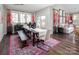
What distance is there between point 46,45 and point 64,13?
0.75 m

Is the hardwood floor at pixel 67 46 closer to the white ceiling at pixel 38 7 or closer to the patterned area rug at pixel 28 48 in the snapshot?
the patterned area rug at pixel 28 48

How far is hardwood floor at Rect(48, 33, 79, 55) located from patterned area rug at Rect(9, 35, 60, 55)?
0.09m

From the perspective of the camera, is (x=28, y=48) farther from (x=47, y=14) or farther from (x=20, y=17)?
(x=47, y=14)

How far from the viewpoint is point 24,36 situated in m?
2.44

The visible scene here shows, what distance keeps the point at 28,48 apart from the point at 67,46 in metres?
0.79

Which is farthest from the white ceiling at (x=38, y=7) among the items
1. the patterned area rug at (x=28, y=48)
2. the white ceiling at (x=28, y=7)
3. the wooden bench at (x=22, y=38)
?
the patterned area rug at (x=28, y=48)

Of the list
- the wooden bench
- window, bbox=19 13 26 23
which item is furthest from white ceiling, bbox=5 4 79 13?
the wooden bench

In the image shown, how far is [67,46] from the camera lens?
2400 millimetres

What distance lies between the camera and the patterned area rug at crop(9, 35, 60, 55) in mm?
2387

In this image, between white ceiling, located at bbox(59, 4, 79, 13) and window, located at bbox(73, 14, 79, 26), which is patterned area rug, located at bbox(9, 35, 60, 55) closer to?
window, located at bbox(73, 14, 79, 26)

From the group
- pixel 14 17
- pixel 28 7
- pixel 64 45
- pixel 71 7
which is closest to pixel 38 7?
pixel 28 7
